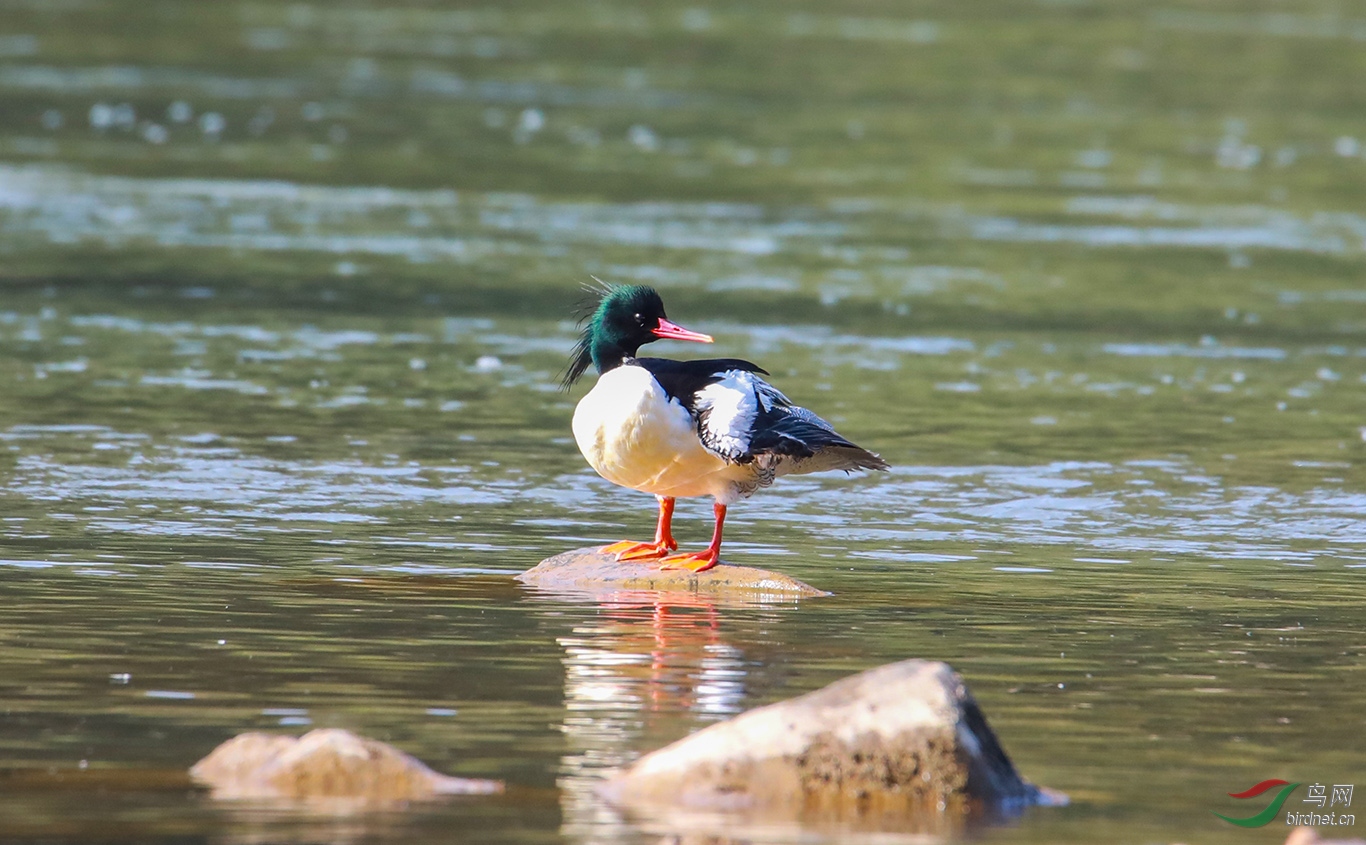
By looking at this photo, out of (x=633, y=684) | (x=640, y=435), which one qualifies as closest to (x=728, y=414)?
(x=640, y=435)

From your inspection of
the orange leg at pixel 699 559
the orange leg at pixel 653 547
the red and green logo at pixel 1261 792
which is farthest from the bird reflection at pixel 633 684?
the red and green logo at pixel 1261 792

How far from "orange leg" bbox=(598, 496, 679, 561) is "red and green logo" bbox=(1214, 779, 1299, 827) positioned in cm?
417

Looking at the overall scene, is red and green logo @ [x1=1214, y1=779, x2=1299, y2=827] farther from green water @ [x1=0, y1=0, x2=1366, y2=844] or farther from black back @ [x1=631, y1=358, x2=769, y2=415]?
black back @ [x1=631, y1=358, x2=769, y2=415]

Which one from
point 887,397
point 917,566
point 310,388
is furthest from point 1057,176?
point 917,566

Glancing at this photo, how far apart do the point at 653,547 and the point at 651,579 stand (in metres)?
0.35

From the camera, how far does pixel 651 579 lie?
1098 centimetres

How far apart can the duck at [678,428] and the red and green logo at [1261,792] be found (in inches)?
147

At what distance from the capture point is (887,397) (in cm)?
1711

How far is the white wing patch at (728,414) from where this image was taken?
10.8 m

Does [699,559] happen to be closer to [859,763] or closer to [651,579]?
[651,579]

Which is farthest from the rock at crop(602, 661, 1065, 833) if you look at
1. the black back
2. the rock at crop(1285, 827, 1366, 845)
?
the black back

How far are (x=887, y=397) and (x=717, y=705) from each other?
8.79m

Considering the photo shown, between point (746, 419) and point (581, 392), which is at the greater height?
point (746, 419)

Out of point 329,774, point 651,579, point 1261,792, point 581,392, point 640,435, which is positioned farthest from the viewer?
point 581,392
